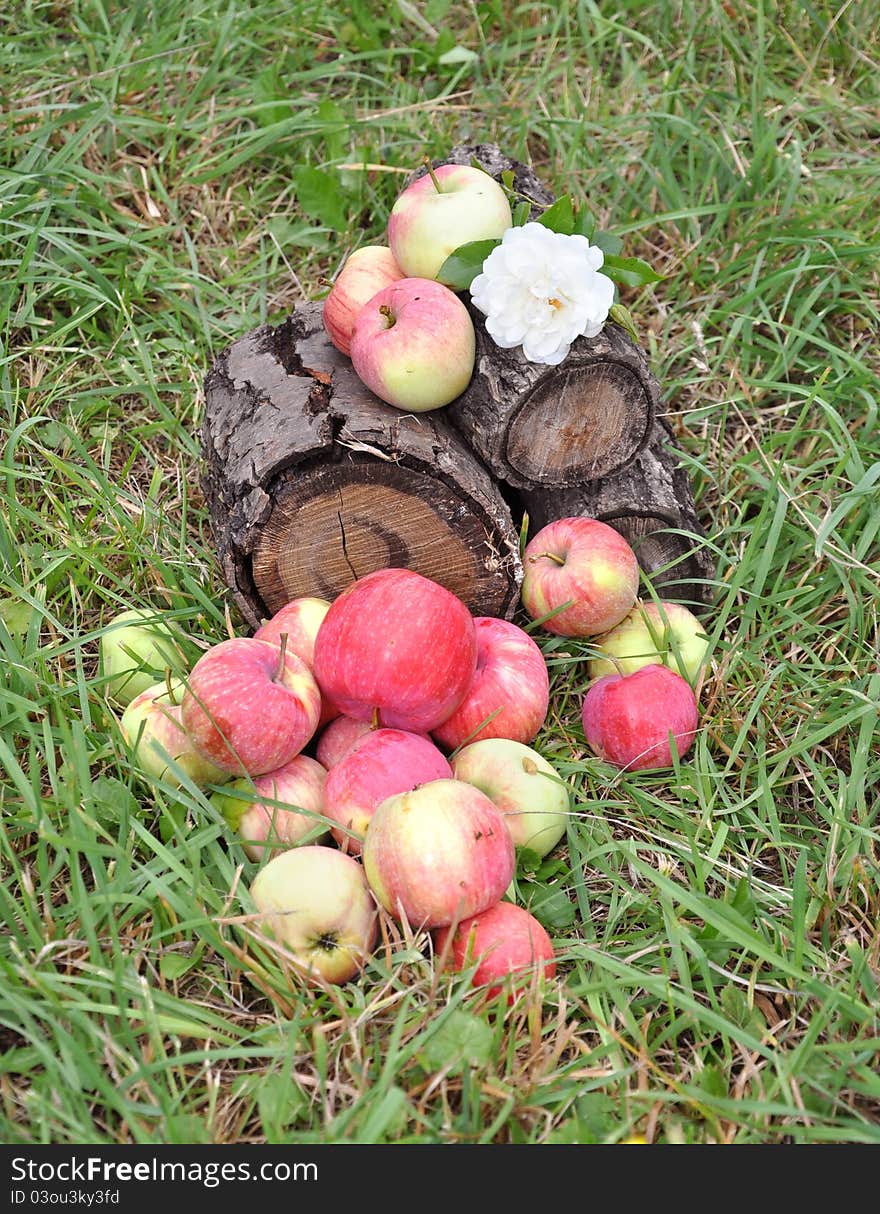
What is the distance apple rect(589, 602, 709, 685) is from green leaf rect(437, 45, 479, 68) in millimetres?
2462

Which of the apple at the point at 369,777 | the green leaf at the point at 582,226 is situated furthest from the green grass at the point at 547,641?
the green leaf at the point at 582,226

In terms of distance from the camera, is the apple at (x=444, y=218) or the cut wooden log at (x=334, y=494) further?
the apple at (x=444, y=218)

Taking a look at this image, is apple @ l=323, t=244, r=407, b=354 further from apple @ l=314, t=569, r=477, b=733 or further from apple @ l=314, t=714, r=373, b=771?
apple @ l=314, t=714, r=373, b=771

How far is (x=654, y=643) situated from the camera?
2635mm

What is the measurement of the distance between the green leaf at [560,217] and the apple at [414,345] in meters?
0.29

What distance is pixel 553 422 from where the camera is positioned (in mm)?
2545

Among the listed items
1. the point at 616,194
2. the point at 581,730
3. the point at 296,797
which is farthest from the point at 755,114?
the point at 296,797

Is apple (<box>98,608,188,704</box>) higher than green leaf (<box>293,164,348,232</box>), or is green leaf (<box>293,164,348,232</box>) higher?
green leaf (<box>293,164,348,232</box>)

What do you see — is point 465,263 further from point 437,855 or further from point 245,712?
point 437,855

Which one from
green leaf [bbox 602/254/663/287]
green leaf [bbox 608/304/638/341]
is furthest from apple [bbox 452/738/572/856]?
green leaf [bbox 602/254/663/287]

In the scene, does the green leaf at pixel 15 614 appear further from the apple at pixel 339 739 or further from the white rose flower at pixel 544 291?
the white rose flower at pixel 544 291

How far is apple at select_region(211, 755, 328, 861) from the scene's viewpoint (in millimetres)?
2148

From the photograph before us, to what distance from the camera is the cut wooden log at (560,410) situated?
2473mm

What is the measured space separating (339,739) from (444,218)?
129cm
